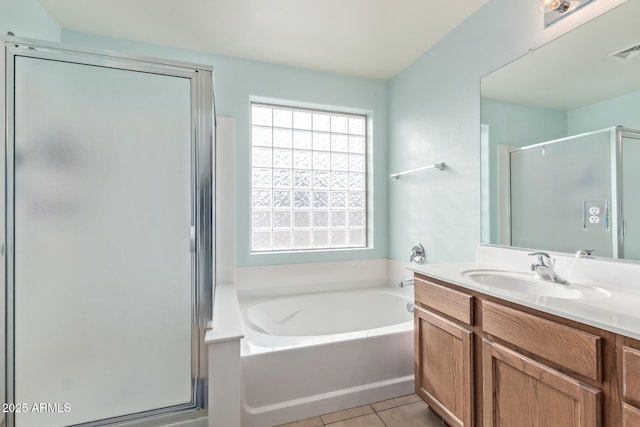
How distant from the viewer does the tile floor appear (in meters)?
1.56

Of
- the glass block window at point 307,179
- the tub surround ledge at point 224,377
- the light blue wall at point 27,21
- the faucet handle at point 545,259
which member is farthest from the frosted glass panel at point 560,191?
the light blue wall at point 27,21

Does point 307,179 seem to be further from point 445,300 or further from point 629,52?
point 629,52

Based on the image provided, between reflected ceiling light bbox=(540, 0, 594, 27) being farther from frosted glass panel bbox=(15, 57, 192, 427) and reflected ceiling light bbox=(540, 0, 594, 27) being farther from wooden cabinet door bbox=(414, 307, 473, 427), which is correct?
frosted glass panel bbox=(15, 57, 192, 427)

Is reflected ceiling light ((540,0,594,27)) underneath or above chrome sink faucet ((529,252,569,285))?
above

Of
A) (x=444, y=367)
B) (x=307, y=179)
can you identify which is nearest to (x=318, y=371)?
(x=444, y=367)

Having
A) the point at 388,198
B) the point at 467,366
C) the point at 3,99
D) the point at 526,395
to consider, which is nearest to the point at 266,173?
the point at 388,198

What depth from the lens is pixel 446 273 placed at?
4.95 ft

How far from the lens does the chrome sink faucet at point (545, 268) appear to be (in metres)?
1.34

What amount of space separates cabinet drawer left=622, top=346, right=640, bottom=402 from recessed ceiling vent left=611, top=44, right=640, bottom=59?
47.8 inches

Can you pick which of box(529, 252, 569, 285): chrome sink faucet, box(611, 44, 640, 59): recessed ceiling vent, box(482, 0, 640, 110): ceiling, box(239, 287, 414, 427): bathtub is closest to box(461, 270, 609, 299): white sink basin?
box(529, 252, 569, 285): chrome sink faucet

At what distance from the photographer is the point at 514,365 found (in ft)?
3.53

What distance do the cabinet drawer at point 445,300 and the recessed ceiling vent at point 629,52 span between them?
1.22 metres

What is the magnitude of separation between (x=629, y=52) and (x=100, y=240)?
2.43 meters

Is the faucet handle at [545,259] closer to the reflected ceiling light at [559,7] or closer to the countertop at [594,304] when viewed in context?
the countertop at [594,304]
